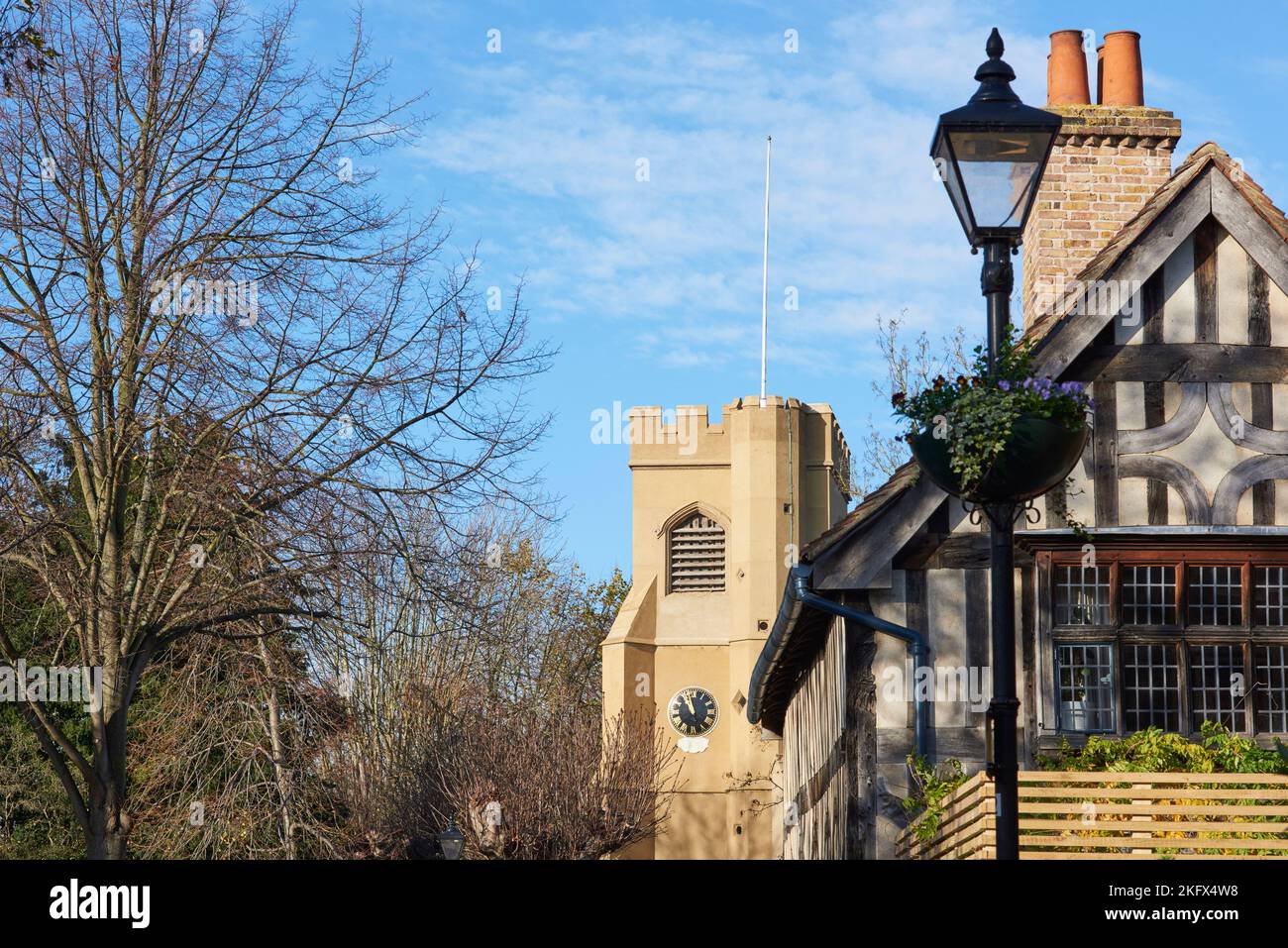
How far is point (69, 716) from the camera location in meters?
31.0

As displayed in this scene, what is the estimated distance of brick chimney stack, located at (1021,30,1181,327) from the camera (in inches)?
650

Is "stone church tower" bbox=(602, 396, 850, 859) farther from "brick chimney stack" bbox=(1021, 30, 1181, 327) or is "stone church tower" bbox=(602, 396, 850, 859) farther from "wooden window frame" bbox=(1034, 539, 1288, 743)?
"wooden window frame" bbox=(1034, 539, 1288, 743)

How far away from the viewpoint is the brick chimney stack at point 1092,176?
16.5 metres

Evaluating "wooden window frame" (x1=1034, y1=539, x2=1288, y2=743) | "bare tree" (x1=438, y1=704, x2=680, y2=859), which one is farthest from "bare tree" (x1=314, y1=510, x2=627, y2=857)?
"wooden window frame" (x1=1034, y1=539, x2=1288, y2=743)

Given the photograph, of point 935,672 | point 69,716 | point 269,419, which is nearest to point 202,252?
point 269,419

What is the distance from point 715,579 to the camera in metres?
53.5

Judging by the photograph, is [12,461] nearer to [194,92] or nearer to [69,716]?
[194,92]

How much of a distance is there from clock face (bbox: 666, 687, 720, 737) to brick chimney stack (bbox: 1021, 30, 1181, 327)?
115ft

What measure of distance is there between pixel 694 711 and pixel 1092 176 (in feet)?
118

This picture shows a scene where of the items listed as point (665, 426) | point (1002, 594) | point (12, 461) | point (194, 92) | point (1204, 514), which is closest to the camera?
point (1002, 594)

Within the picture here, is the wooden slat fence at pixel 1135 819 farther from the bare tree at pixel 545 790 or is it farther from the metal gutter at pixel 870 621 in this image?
the bare tree at pixel 545 790

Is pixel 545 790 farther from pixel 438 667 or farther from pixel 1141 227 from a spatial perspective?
pixel 1141 227

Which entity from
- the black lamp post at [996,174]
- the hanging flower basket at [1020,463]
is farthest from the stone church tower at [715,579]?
the black lamp post at [996,174]
